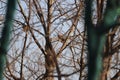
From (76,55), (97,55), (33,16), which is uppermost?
(97,55)

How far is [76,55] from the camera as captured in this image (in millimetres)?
7023

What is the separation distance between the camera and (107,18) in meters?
0.51

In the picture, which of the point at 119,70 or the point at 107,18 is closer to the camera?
the point at 107,18

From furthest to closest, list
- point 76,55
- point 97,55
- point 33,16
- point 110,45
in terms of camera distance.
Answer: point 33,16
point 76,55
point 110,45
point 97,55

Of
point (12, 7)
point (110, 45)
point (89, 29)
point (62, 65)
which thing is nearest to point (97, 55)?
point (89, 29)

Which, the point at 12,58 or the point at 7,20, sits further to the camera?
the point at 12,58

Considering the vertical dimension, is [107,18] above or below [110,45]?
above

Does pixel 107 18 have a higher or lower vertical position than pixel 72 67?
higher

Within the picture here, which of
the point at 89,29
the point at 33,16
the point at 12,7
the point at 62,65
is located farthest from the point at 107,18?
the point at 33,16

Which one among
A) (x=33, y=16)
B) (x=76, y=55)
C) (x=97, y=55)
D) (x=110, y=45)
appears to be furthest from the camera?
(x=33, y=16)

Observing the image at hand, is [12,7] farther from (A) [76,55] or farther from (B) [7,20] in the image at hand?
(A) [76,55]

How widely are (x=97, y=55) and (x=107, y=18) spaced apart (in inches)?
2.7

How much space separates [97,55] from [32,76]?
6.84 metres

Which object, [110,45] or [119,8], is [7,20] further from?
[110,45]
